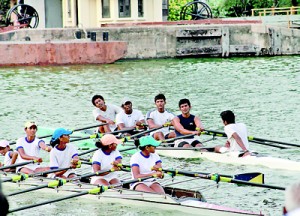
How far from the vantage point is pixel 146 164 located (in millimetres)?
11945

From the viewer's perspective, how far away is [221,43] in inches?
1806

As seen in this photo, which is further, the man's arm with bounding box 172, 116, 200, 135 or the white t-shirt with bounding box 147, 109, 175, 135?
the white t-shirt with bounding box 147, 109, 175, 135

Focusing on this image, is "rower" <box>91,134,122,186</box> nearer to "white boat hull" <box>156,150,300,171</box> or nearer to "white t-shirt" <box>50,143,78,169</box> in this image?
"white t-shirt" <box>50,143,78,169</box>

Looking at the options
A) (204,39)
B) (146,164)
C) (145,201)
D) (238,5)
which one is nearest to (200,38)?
(204,39)

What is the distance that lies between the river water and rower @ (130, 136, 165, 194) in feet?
1.30

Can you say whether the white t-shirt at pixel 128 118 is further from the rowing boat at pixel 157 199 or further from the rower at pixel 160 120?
the rowing boat at pixel 157 199

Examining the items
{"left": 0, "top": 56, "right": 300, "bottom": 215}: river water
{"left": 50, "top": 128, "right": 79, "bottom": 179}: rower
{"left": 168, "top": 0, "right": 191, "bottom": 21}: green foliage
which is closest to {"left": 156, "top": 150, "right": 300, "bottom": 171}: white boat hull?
{"left": 0, "top": 56, "right": 300, "bottom": 215}: river water

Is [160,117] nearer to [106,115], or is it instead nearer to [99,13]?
[106,115]

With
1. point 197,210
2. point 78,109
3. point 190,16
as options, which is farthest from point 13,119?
point 190,16

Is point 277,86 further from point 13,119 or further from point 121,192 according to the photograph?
point 121,192

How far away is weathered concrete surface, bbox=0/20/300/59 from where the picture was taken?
4481 centimetres

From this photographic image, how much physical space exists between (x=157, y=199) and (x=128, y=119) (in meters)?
6.30

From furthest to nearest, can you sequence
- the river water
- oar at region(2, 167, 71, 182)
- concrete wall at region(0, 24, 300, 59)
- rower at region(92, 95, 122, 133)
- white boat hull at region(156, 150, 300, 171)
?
1. concrete wall at region(0, 24, 300, 59)
2. rower at region(92, 95, 122, 133)
3. white boat hull at region(156, 150, 300, 171)
4. the river water
5. oar at region(2, 167, 71, 182)

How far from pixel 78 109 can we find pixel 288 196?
74.6 ft
